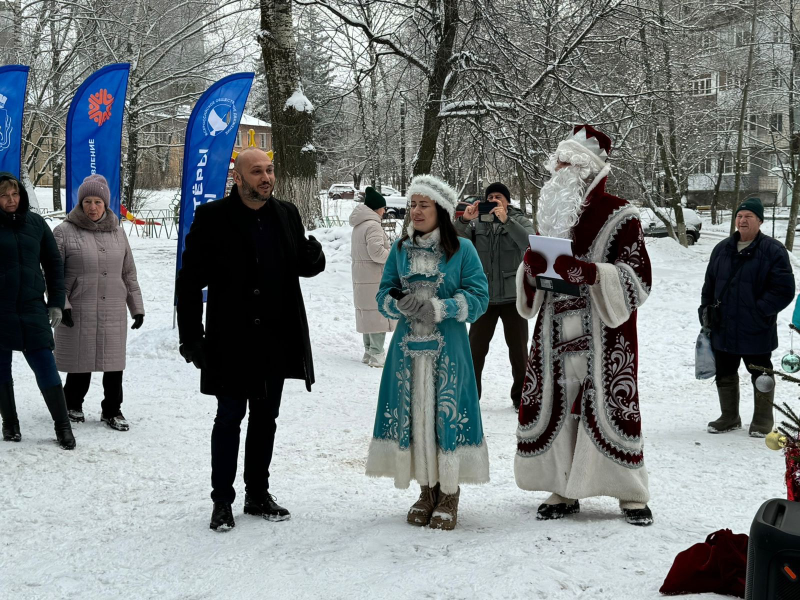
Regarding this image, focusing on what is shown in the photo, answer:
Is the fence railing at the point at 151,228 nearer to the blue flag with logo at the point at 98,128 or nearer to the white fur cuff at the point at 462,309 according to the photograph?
the blue flag with logo at the point at 98,128

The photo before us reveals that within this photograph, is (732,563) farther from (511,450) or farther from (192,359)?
(511,450)

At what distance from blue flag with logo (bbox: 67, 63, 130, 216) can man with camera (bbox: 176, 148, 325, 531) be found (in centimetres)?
565

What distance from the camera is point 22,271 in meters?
5.69

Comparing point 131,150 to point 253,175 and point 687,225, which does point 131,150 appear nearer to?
point 687,225

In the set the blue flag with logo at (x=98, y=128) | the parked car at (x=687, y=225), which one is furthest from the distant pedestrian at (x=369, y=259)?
the parked car at (x=687, y=225)

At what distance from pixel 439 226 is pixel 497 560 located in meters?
1.73

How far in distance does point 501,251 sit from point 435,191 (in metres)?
3.11

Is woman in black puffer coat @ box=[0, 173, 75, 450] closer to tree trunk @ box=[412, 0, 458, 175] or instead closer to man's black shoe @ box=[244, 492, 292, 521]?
man's black shoe @ box=[244, 492, 292, 521]

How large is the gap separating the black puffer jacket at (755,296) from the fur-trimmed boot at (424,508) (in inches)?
138

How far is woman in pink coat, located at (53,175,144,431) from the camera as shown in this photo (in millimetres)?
6324

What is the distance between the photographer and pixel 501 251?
7.35 meters

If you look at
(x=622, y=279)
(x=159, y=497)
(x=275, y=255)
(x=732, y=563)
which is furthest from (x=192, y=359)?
(x=732, y=563)

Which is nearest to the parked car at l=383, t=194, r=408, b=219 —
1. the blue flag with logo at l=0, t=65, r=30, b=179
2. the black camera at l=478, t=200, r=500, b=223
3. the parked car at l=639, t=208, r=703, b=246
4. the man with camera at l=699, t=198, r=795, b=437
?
the parked car at l=639, t=208, r=703, b=246

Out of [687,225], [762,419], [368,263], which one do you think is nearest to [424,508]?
[762,419]
